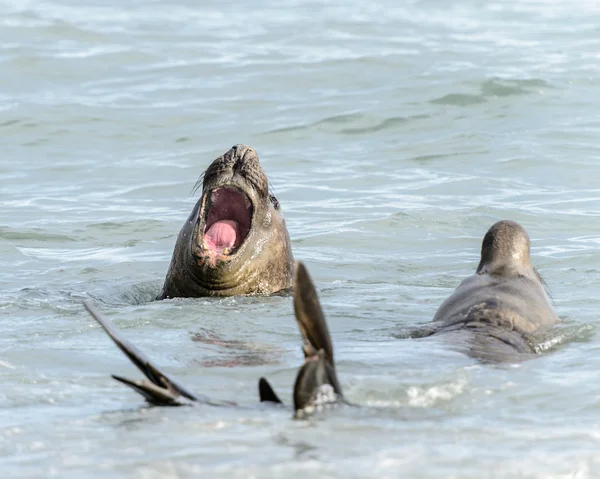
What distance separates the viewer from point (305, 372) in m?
4.49

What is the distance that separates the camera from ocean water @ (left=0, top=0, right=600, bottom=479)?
4.68 meters

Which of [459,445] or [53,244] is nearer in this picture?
[459,445]

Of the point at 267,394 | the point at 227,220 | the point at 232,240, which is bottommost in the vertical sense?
the point at 267,394

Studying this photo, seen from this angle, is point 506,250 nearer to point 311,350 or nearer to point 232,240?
point 232,240

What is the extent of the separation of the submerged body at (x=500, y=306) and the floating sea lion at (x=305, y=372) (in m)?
1.62

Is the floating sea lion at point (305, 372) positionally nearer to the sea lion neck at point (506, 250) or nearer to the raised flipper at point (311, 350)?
the raised flipper at point (311, 350)

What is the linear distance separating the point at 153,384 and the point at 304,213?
7649mm

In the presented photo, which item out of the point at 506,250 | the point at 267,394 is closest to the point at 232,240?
the point at 506,250

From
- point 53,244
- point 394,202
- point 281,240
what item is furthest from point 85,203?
point 281,240

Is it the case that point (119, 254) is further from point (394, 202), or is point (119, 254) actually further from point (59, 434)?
point (59, 434)

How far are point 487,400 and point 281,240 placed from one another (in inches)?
138

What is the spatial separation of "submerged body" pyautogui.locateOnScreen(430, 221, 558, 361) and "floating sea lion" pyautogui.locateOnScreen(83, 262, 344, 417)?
1618 mm

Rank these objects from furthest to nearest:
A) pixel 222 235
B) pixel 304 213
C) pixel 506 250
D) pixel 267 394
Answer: pixel 304 213 < pixel 222 235 < pixel 506 250 < pixel 267 394

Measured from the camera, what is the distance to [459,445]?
180 inches
